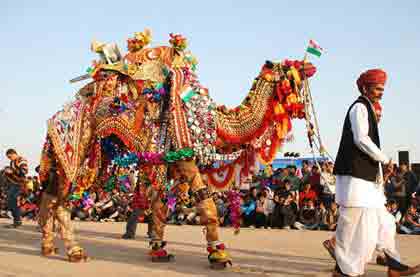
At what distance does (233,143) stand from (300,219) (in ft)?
20.5

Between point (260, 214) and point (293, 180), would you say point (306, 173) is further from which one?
point (260, 214)

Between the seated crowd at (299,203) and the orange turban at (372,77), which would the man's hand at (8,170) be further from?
the orange turban at (372,77)

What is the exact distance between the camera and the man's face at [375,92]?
5625mm

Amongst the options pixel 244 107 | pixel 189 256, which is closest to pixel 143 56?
pixel 244 107

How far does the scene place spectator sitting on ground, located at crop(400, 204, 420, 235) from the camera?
37.9ft

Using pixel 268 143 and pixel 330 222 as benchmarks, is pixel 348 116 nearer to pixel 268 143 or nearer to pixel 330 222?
pixel 268 143

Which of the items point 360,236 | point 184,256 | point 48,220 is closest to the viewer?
point 360,236

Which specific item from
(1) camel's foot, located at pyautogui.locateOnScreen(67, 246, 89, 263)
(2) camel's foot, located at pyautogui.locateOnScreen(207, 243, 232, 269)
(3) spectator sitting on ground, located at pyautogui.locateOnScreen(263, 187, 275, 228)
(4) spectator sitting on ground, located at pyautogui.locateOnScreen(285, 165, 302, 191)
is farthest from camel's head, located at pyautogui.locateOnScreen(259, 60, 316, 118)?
(4) spectator sitting on ground, located at pyautogui.locateOnScreen(285, 165, 302, 191)

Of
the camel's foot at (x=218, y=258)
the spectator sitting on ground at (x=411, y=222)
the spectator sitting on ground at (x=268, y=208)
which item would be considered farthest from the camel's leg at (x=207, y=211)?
the spectator sitting on ground at (x=268, y=208)

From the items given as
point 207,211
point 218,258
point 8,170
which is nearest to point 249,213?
point 8,170

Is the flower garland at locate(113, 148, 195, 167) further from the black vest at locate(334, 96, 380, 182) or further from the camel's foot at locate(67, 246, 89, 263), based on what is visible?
the black vest at locate(334, 96, 380, 182)

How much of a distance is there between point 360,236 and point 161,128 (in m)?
3.07

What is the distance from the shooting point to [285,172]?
1448 centimetres

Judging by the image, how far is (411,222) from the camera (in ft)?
38.3
